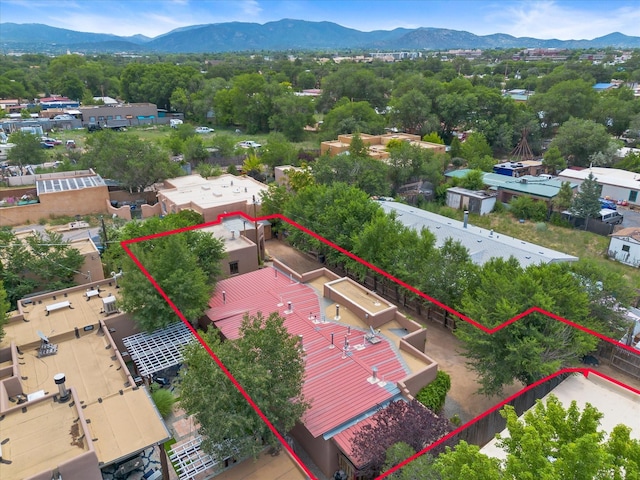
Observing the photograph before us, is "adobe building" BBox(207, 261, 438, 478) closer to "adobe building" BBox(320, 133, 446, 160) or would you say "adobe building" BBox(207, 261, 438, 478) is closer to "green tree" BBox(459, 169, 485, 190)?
"green tree" BBox(459, 169, 485, 190)

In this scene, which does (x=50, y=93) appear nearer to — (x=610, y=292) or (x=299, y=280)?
(x=299, y=280)

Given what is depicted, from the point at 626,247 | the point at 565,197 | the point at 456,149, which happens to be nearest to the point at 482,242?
the point at 626,247

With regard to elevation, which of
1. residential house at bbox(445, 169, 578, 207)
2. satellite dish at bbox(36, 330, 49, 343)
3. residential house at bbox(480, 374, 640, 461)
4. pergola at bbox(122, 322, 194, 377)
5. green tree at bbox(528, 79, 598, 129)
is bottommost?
pergola at bbox(122, 322, 194, 377)

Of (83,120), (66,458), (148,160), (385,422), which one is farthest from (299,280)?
(83,120)

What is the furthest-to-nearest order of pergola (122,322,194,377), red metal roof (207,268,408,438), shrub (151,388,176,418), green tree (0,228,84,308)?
green tree (0,228,84,308) → pergola (122,322,194,377) → shrub (151,388,176,418) → red metal roof (207,268,408,438)

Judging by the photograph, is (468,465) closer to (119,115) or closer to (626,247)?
(626,247)

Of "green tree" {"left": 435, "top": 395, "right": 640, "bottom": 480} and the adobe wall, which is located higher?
"green tree" {"left": 435, "top": 395, "right": 640, "bottom": 480}

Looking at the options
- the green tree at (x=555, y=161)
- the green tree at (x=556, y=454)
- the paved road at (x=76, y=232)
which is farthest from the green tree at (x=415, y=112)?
the green tree at (x=556, y=454)

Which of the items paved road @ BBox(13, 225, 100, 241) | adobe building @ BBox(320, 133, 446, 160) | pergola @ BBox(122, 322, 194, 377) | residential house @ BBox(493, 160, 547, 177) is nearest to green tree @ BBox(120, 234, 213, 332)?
pergola @ BBox(122, 322, 194, 377)

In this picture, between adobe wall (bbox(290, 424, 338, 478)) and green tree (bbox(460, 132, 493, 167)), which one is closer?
adobe wall (bbox(290, 424, 338, 478))
